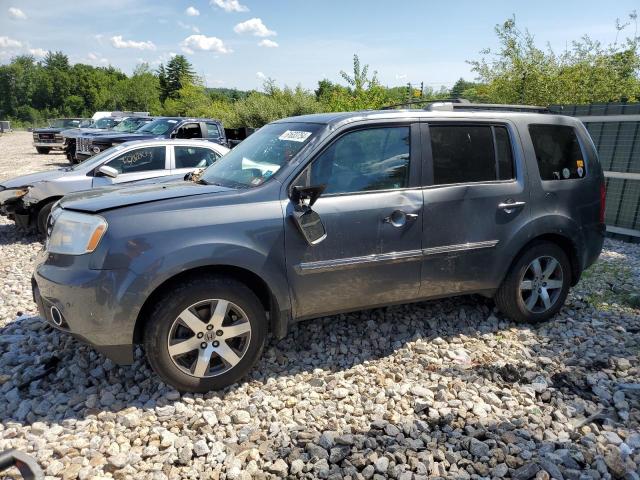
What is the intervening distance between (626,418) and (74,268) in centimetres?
359

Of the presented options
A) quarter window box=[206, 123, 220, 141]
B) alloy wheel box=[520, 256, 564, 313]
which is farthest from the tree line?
alloy wheel box=[520, 256, 564, 313]

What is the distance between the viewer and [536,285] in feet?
14.5

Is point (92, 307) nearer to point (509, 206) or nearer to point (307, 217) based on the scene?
point (307, 217)

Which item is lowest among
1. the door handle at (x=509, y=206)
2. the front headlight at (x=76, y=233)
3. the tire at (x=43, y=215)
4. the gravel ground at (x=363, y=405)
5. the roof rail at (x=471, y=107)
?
the gravel ground at (x=363, y=405)

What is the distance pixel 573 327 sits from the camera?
175 inches

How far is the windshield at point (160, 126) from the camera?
14288 millimetres

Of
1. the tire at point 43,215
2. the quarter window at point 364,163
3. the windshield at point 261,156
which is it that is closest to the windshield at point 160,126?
the tire at point 43,215

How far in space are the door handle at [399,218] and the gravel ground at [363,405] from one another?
1072mm

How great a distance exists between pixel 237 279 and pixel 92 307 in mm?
912

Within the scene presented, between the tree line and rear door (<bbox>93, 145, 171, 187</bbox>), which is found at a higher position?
the tree line

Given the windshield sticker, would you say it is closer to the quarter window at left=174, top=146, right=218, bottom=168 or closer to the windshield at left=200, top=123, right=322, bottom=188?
the windshield at left=200, top=123, right=322, bottom=188

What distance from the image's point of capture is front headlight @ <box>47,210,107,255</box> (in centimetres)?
304

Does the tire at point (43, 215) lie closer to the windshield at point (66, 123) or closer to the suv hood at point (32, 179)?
the suv hood at point (32, 179)

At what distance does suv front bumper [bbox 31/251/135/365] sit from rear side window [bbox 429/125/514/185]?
2457mm
